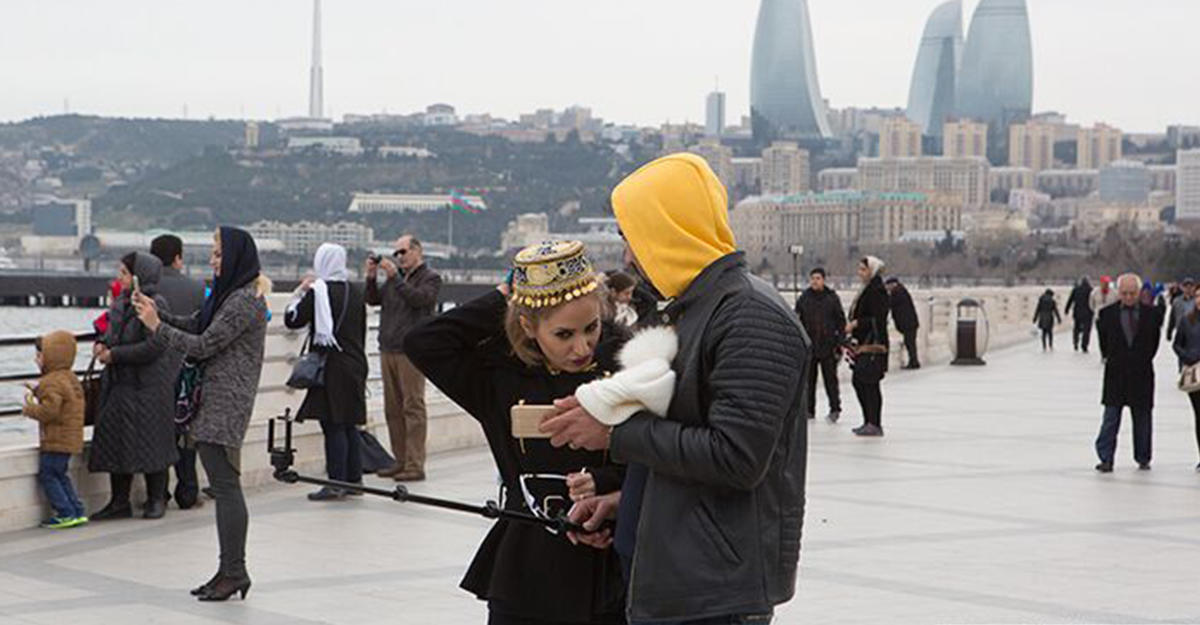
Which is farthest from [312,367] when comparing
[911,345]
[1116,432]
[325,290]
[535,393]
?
[911,345]

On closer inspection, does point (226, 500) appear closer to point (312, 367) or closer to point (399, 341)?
point (312, 367)

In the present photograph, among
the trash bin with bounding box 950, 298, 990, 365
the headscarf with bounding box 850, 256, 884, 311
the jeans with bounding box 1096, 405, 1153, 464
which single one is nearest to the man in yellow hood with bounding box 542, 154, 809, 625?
the jeans with bounding box 1096, 405, 1153, 464

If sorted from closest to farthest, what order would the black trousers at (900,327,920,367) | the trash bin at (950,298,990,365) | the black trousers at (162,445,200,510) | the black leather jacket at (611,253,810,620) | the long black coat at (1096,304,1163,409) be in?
1. the black leather jacket at (611,253,810,620)
2. the black trousers at (162,445,200,510)
3. the long black coat at (1096,304,1163,409)
4. the black trousers at (900,327,920,367)
5. the trash bin at (950,298,990,365)

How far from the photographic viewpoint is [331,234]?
163500 mm

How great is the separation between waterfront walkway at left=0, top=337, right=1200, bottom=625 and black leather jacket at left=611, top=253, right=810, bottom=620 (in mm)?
4357

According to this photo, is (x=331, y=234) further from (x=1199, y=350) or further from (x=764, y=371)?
(x=764, y=371)

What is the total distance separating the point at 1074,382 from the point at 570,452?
22871mm

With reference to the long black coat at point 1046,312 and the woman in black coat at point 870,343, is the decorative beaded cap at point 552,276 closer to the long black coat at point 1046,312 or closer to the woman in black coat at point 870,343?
the woman in black coat at point 870,343

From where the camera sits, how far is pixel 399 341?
1288 cm

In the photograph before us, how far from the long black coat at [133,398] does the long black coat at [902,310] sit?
51.7ft

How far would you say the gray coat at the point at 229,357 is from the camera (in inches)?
317

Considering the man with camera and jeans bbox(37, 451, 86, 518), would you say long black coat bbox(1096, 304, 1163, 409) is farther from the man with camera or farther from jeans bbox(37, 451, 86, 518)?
jeans bbox(37, 451, 86, 518)

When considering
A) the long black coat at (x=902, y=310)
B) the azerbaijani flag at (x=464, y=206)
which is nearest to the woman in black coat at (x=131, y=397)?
the long black coat at (x=902, y=310)

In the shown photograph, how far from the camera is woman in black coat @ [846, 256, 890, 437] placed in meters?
17.1
